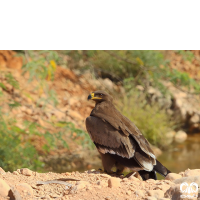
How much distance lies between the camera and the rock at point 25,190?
7.72 feet

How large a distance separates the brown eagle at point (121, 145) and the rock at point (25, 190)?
928 mm

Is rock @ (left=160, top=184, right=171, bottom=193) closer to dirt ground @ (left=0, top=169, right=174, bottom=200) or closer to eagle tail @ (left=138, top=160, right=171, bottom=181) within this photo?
dirt ground @ (left=0, top=169, right=174, bottom=200)

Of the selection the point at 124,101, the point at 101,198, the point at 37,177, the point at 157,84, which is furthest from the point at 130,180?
the point at 157,84

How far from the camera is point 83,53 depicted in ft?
29.8

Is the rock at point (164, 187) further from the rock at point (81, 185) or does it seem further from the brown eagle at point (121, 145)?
the rock at point (81, 185)

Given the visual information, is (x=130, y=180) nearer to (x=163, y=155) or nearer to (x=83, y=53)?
(x=163, y=155)

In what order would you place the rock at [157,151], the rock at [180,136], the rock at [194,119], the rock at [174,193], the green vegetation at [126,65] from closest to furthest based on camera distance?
the rock at [174,193] < the rock at [157,151] < the rock at [180,136] < the green vegetation at [126,65] < the rock at [194,119]

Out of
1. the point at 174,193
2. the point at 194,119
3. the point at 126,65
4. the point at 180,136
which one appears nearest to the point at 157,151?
the point at 180,136

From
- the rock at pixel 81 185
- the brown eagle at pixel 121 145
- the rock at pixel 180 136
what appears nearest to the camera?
the rock at pixel 81 185

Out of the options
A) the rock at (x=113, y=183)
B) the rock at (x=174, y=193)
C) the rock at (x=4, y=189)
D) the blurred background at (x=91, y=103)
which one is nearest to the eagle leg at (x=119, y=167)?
the rock at (x=113, y=183)

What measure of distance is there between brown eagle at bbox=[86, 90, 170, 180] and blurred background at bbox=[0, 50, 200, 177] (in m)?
2.94

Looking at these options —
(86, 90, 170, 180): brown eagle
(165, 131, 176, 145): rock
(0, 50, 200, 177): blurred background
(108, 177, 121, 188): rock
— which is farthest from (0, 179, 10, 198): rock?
(165, 131, 176, 145): rock

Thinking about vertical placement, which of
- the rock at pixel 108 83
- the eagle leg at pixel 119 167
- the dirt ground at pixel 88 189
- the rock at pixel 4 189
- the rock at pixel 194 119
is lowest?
the rock at pixel 4 189

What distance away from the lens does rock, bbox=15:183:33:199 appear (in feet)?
7.72
